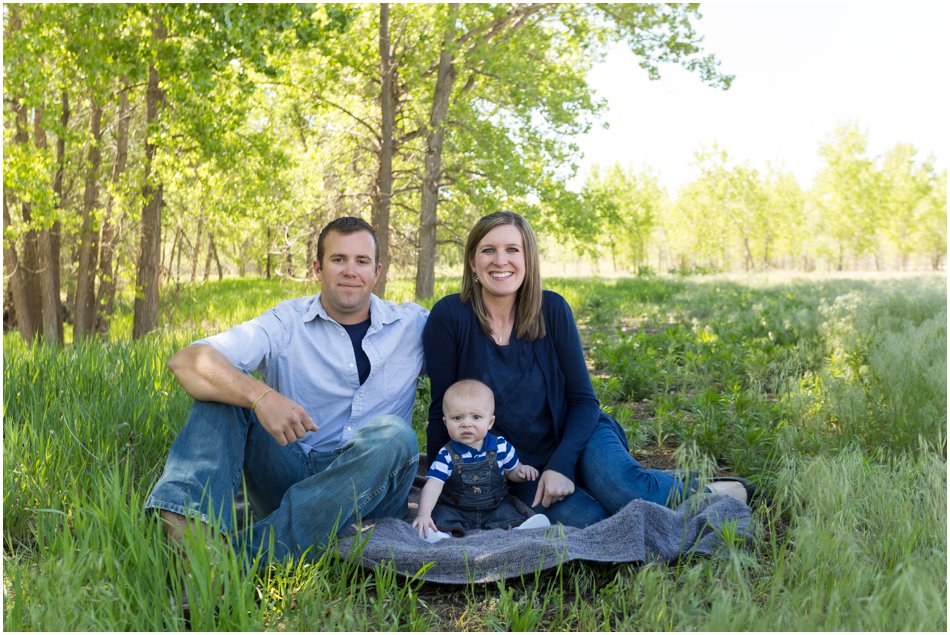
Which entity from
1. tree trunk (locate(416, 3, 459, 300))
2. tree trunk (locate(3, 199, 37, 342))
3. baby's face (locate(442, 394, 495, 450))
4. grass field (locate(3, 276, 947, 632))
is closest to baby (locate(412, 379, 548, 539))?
baby's face (locate(442, 394, 495, 450))

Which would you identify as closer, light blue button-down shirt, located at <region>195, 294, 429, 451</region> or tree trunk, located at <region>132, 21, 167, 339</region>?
light blue button-down shirt, located at <region>195, 294, 429, 451</region>

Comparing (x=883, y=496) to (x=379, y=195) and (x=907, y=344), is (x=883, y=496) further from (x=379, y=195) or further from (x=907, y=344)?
(x=379, y=195)

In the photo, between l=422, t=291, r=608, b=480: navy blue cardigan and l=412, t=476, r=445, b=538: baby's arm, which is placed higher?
l=422, t=291, r=608, b=480: navy blue cardigan

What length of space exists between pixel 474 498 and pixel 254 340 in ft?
4.13

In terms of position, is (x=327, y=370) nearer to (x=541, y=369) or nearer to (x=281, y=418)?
(x=281, y=418)

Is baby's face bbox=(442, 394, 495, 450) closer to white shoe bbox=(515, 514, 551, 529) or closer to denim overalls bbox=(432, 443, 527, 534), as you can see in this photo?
denim overalls bbox=(432, 443, 527, 534)

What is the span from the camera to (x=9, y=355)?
17.0 ft

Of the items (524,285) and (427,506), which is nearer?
(427,506)

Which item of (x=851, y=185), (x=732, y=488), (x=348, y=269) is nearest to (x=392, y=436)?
(x=348, y=269)

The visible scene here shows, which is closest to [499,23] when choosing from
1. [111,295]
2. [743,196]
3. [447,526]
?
[111,295]

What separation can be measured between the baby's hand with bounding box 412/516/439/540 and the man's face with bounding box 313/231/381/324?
104 cm

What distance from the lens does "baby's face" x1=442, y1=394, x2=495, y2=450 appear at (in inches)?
134

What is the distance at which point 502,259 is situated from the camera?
3572 mm

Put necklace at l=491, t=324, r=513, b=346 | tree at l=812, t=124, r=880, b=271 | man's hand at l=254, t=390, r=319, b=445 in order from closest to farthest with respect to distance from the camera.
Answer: man's hand at l=254, t=390, r=319, b=445, necklace at l=491, t=324, r=513, b=346, tree at l=812, t=124, r=880, b=271
